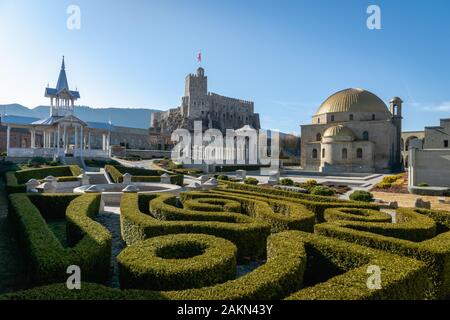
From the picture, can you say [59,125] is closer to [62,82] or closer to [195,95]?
[62,82]

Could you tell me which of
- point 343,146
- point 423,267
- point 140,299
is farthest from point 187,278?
→ point 343,146

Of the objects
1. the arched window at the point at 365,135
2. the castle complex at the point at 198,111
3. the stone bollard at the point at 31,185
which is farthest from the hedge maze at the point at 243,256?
the castle complex at the point at 198,111

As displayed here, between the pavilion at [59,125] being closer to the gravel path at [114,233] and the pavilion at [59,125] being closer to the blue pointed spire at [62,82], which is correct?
the blue pointed spire at [62,82]

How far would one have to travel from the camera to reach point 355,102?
181 feet

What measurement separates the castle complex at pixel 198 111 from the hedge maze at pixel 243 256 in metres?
77.5

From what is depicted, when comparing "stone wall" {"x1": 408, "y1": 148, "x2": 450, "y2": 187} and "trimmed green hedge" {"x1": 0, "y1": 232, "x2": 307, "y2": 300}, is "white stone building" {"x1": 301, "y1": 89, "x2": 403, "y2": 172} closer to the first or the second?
"stone wall" {"x1": 408, "y1": 148, "x2": 450, "y2": 187}

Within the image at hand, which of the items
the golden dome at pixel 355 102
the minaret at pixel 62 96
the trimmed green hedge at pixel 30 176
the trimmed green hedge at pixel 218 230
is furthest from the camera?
the golden dome at pixel 355 102

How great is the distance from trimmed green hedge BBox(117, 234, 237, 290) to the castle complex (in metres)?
80.1

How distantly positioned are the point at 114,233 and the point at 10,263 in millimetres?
3653

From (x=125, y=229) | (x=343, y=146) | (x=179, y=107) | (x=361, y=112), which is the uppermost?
(x=179, y=107)

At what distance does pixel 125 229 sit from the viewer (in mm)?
10406

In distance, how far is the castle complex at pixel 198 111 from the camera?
301 ft
